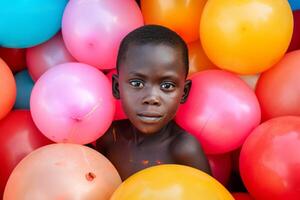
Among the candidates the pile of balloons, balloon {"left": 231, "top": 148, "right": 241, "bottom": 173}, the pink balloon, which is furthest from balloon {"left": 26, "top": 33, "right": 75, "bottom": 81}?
balloon {"left": 231, "top": 148, "right": 241, "bottom": 173}

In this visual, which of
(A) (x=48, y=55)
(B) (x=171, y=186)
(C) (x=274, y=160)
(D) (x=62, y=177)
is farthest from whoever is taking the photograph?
(A) (x=48, y=55)

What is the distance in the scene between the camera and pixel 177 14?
1.45 m

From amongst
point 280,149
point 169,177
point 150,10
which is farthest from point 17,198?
point 150,10

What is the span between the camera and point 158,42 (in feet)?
4.05

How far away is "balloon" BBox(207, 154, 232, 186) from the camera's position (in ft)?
4.88

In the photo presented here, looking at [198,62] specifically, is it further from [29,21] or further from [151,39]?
[29,21]

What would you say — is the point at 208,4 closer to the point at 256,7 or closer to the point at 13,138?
the point at 256,7

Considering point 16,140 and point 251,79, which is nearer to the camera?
point 16,140

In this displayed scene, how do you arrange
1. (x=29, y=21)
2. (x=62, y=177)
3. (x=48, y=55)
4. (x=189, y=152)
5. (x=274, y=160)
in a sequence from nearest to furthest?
(x=62, y=177), (x=274, y=160), (x=189, y=152), (x=29, y=21), (x=48, y=55)

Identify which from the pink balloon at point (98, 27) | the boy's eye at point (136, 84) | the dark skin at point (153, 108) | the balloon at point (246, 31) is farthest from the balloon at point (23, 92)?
the balloon at point (246, 31)

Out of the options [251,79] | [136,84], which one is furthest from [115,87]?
[251,79]

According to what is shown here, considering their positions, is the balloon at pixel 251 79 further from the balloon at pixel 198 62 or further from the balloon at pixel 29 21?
the balloon at pixel 29 21

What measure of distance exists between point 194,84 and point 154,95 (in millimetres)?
189

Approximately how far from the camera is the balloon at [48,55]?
1.53 m
